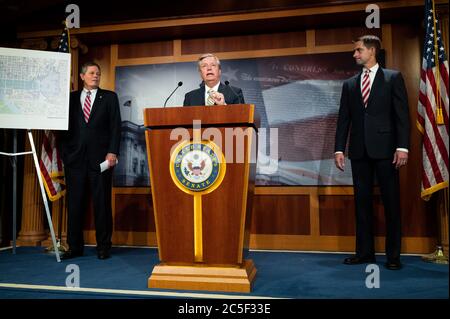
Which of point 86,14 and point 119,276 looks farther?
point 86,14

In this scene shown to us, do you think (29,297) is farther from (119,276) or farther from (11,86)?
(11,86)

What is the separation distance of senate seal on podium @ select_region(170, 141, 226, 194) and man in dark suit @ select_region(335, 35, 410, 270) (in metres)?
1.28

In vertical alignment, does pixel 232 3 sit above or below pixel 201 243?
above

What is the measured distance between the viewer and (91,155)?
3318 millimetres

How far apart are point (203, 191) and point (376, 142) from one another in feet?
4.68

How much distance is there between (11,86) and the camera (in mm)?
3082

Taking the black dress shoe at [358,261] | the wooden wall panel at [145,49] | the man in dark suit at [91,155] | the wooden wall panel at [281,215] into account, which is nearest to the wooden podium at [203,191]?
the black dress shoe at [358,261]

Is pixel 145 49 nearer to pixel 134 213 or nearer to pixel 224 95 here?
pixel 134 213

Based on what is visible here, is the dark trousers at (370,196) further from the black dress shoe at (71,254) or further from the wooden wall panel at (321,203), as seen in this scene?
the black dress shoe at (71,254)

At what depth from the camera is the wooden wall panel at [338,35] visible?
150 inches

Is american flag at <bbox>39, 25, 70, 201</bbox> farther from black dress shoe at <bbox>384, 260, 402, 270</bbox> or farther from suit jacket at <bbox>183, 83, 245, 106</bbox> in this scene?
black dress shoe at <bbox>384, 260, 402, 270</bbox>

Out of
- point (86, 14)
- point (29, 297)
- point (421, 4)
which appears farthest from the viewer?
point (86, 14)
